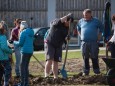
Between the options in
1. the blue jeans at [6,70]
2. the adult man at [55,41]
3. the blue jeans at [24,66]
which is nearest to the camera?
the blue jeans at [24,66]

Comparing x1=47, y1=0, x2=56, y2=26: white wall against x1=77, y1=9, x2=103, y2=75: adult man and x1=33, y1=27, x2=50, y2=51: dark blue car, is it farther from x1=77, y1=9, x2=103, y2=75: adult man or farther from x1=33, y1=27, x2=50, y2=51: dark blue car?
x1=77, y1=9, x2=103, y2=75: adult man

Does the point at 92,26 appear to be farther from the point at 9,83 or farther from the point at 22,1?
the point at 22,1

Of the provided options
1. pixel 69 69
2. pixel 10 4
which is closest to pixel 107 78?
pixel 69 69

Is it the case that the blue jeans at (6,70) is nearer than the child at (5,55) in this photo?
No

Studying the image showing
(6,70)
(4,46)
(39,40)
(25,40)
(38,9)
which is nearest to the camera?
(4,46)

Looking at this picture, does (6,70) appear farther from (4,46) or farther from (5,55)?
(4,46)

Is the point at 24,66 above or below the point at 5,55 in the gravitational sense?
below

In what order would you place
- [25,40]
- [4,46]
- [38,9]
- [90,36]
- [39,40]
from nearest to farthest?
[4,46] < [25,40] < [90,36] < [39,40] < [38,9]

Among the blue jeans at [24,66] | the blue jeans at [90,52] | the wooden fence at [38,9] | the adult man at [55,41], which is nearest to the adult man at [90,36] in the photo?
the blue jeans at [90,52]

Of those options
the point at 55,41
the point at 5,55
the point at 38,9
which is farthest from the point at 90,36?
the point at 38,9

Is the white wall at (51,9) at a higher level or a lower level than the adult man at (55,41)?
lower

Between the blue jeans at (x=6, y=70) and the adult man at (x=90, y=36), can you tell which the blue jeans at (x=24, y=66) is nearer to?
the blue jeans at (x=6, y=70)

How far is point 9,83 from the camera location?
13375 mm

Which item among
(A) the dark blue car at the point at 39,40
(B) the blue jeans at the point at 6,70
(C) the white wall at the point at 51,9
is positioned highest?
(B) the blue jeans at the point at 6,70
